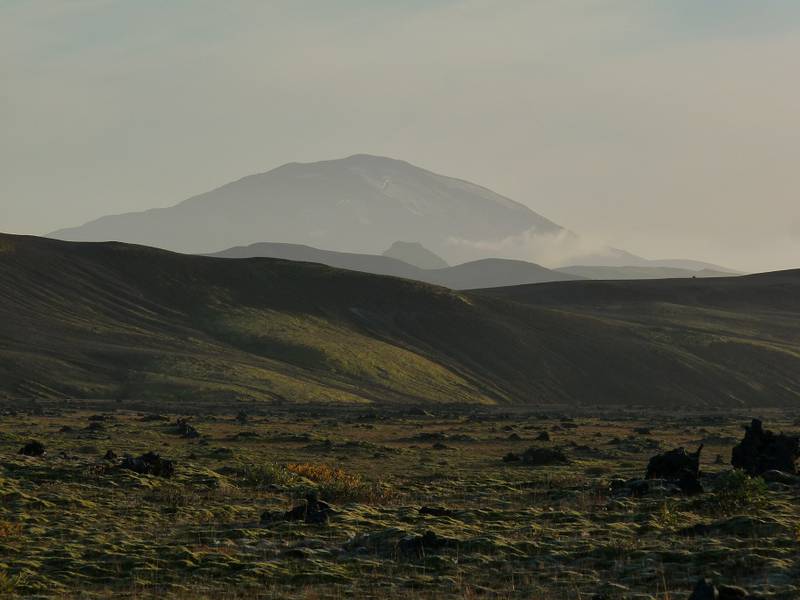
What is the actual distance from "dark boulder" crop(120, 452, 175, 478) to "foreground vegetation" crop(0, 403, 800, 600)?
A: 16.4 inches

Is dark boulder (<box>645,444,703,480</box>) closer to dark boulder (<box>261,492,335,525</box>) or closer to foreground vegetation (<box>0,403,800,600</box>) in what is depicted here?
foreground vegetation (<box>0,403,800,600</box>)

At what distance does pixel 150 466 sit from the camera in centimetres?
3403

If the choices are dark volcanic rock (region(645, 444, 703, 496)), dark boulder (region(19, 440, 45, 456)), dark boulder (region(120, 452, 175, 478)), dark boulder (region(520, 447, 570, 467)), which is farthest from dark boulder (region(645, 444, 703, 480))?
dark boulder (region(19, 440, 45, 456))

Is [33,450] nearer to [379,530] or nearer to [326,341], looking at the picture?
[379,530]

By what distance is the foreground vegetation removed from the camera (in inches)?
730

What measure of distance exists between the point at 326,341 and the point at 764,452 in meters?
118

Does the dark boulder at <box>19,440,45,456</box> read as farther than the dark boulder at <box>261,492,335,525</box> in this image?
Yes

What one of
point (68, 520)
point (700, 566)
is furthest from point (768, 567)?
point (68, 520)

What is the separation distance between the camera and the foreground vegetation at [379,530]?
18547 millimetres

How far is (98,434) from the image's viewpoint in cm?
5634

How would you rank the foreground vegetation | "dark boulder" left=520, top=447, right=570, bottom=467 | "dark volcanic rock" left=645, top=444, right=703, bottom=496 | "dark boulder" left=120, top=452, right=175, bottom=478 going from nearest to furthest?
the foreground vegetation
"dark volcanic rock" left=645, top=444, right=703, bottom=496
"dark boulder" left=120, top=452, right=175, bottom=478
"dark boulder" left=520, top=447, right=570, bottom=467

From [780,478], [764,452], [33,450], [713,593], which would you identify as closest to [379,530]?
[713,593]

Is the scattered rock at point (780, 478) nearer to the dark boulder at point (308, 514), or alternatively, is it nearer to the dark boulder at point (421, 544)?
the dark boulder at point (308, 514)

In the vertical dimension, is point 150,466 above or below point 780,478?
below
